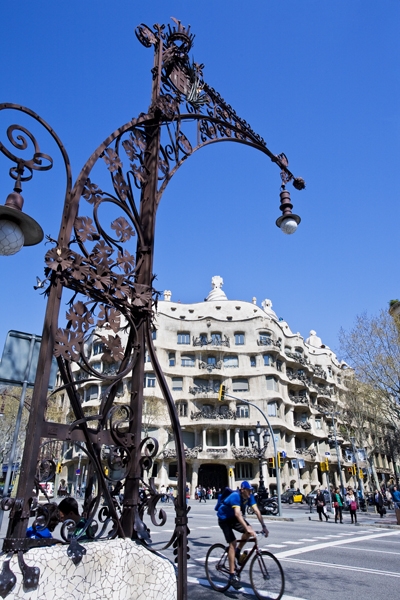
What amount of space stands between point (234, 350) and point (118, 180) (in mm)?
44401

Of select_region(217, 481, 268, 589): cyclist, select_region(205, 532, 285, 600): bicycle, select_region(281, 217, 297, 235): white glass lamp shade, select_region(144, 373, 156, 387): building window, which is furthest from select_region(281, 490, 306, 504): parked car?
select_region(281, 217, 297, 235): white glass lamp shade

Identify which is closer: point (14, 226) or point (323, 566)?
point (14, 226)

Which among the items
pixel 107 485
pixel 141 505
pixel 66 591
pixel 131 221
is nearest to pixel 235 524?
pixel 141 505

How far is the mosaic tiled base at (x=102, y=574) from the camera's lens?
247 cm

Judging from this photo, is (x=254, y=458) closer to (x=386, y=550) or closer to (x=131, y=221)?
(x=386, y=550)

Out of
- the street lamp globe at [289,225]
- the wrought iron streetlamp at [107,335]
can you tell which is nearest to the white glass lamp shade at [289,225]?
the street lamp globe at [289,225]

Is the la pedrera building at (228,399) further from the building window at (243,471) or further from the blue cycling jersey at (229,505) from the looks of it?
the blue cycling jersey at (229,505)

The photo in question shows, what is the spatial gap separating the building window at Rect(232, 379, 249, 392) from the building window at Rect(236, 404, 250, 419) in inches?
72.4

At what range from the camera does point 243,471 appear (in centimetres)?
4341

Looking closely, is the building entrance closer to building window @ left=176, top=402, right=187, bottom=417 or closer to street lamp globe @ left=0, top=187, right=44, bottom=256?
building window @ left=176, top=402, right=187, bottom=417

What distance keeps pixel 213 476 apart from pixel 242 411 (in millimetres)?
7196

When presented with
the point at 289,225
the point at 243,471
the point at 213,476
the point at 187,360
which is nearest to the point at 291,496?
the point at 243,471

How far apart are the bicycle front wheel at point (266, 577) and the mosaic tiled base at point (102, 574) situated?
3.29 meters

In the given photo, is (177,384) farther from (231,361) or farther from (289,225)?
(289,225)
